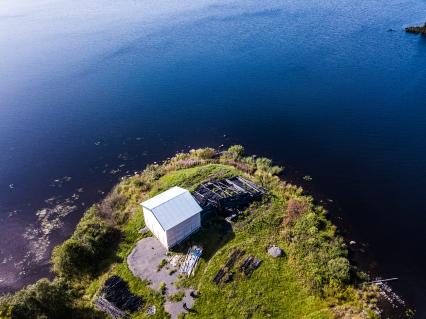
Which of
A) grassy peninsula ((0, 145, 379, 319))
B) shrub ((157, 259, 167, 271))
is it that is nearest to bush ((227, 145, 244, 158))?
grassy peninsula ((0, 145, 379, 319))

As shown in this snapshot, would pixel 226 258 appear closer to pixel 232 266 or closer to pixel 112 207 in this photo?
pixel 232 266

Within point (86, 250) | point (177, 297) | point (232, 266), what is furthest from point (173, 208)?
point (86, 250)

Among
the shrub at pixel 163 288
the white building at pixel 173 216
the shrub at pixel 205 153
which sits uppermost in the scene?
the white building at pixel 173 216

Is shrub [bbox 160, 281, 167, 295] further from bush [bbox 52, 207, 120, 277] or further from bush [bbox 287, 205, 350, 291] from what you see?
bush [bbox 287, 205, 350, 291]

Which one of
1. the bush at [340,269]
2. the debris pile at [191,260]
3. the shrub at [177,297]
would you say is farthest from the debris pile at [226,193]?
the bush at [340,269]

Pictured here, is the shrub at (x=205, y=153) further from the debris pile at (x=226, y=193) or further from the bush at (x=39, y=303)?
the bush at (x=39, y=303)

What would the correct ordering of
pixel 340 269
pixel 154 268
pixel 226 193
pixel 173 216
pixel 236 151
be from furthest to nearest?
pixel 236 151
pixel 226 193
pixel 173 216
pixel 154 268
pixel 340 269
